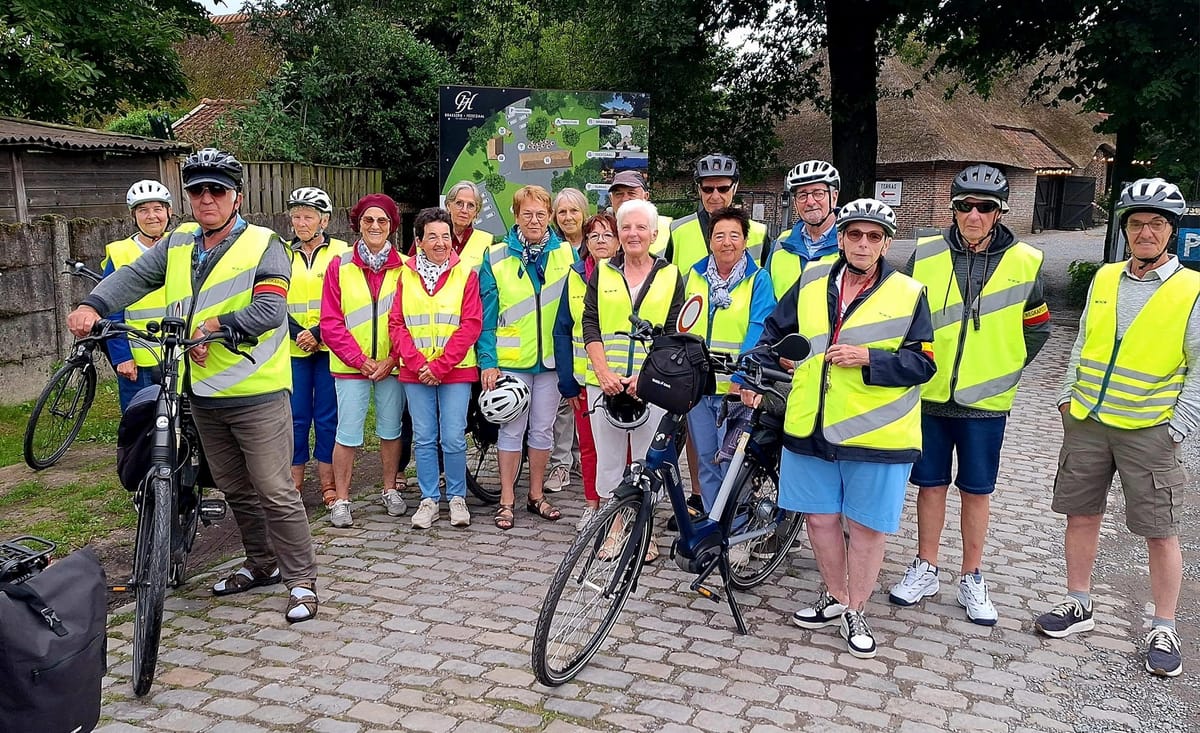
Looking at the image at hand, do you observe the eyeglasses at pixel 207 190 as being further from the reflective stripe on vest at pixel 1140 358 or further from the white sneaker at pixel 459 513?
the reflective stripe on vest at pixel 1140 358

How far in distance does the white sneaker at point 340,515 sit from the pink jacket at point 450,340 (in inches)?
35.9

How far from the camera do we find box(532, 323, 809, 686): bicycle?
3.95 metres

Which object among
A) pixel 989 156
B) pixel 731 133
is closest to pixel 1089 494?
pixel 731 133

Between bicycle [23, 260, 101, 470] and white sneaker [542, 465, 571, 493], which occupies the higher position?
bicycle [23, 260, 101, 470]

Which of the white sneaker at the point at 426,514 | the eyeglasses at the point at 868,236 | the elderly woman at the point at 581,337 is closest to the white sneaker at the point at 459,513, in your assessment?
the white sneaker at the point at 426,514

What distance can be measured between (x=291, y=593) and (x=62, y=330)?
19.5ft

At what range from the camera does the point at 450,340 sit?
19.0ft

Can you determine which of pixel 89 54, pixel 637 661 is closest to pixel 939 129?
pixel 89 54

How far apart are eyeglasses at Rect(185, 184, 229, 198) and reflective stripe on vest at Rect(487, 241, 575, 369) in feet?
6.45

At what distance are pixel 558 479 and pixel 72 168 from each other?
7195 mm

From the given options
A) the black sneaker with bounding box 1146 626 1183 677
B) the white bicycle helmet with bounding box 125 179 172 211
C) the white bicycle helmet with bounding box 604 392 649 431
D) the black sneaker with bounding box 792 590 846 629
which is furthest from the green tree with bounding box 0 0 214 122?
the black sneaker with bounding box 1146 626 1183 677

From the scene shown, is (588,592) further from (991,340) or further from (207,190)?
(207,190)

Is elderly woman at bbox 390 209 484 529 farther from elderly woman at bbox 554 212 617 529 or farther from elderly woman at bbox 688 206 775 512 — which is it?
elderly woman at bbox 688 206 775 512

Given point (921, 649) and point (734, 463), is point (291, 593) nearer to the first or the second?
point (734, 463)
